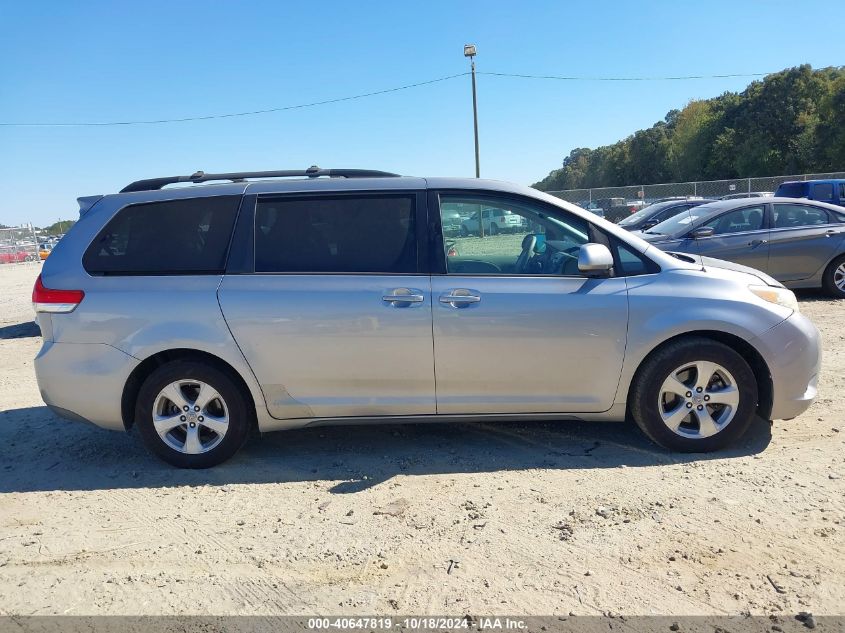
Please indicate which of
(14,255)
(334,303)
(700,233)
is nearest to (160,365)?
(334,303)

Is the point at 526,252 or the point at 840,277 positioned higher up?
the point at 526,252

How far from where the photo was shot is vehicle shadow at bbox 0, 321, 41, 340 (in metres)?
9.55

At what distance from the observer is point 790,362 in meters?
4.03

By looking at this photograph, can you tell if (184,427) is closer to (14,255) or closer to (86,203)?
(86,203)

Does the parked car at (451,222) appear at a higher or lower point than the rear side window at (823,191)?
lower

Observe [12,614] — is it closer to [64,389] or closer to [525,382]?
[64,389]

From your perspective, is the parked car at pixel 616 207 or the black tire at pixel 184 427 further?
the parked car at pixel 616 207

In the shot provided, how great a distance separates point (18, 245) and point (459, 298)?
3450cm

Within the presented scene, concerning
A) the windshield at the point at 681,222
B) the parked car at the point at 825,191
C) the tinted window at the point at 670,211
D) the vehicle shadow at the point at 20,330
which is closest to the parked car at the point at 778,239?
the windshield at the point at 681,222

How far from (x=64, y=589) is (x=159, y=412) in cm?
136

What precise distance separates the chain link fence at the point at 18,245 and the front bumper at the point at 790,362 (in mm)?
33601

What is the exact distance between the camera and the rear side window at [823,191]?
18.1 meters

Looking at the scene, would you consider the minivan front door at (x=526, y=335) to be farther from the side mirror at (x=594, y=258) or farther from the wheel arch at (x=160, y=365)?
the wheel arch at (x=160, y=365)

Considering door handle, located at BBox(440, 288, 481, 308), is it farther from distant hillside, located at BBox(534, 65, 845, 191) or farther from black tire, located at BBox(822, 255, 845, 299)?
distant hillside, located at BBox(534, 65, 845, 191)
